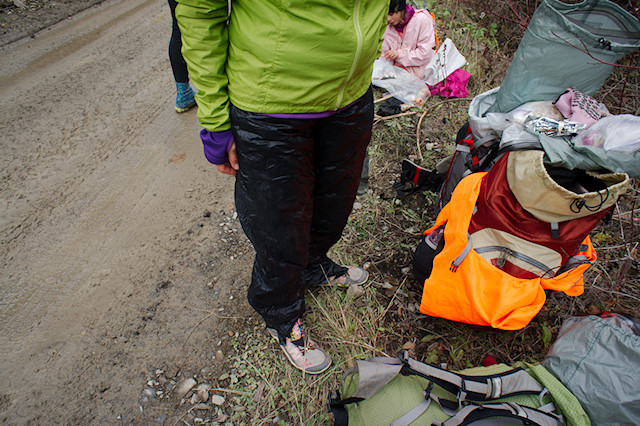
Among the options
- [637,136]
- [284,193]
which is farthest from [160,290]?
[637,136]

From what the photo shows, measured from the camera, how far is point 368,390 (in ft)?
4.99

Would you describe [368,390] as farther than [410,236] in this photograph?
No

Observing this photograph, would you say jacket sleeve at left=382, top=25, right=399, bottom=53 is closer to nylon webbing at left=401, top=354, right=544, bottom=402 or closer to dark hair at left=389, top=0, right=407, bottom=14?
dark hair at left=389, top=0, right=407, bottom=14

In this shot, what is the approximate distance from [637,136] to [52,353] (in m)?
3.25

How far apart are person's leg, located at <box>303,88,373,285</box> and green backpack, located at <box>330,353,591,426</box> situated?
2.17 feet

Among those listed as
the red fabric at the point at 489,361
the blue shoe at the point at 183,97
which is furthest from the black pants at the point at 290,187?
the blue shoe at the point at 183,97

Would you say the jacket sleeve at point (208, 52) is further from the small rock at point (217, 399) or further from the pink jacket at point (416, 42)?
the pink jacket at point (416, 42)

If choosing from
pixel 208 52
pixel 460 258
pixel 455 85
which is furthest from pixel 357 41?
pixel 455 85

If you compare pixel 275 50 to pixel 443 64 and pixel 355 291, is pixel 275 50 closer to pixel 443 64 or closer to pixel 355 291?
pixel 355 291

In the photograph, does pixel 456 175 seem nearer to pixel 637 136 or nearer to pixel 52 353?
pixel 637 136

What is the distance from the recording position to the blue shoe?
313 cm

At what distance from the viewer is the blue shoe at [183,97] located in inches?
Answer: 123

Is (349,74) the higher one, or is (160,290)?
(349,74)

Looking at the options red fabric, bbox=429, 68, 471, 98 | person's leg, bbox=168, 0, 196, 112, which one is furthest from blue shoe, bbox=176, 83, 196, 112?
red fabric, bbox=429, 68, 471, 98
